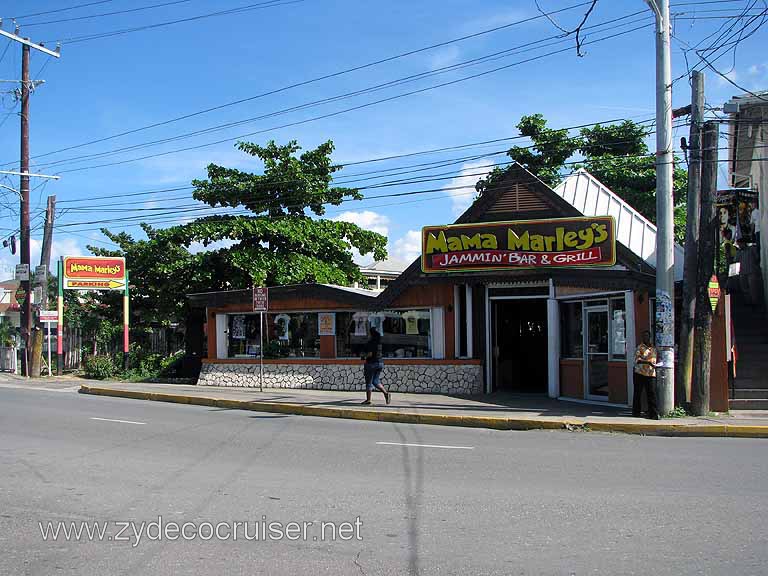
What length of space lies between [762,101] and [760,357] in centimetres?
598

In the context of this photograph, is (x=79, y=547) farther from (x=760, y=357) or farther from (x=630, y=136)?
(x=630, y=136)

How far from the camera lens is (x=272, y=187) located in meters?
29.4

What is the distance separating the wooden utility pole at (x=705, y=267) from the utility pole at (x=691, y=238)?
0.36 ft

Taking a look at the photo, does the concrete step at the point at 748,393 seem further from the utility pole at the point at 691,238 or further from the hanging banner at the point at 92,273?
the hanging banner at the point at 92,273

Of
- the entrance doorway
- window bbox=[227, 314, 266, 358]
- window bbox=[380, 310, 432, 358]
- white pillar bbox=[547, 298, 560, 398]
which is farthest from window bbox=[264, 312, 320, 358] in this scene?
white pillar bbox=[547, 298, 560, 398]

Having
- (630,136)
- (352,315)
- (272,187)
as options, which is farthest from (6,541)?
(630,136)

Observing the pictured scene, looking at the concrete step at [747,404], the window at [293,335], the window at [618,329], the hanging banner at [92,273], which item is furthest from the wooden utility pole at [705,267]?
the hanging banner at [92,273]

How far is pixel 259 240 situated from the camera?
92.7 ft

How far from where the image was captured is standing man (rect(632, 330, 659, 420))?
1423cm

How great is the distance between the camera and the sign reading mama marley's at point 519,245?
54.2 feet

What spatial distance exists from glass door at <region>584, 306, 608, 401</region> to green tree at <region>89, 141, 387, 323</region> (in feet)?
41.1

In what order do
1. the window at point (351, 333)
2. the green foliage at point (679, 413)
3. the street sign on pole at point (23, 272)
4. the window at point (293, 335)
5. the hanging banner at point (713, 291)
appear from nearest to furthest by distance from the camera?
the green foliage at point (679, 413)
the hanging banner at point (713, 291)
the window at point (351, 333)
the window at point (293, 335)
the street sign on pole at point (23, 272)

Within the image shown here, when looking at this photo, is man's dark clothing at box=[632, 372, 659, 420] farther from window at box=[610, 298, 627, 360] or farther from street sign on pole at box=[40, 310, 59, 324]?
street sign on pole at box=[40, 310, 59, 324]

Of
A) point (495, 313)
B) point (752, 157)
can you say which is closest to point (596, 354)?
point (495, 313)
